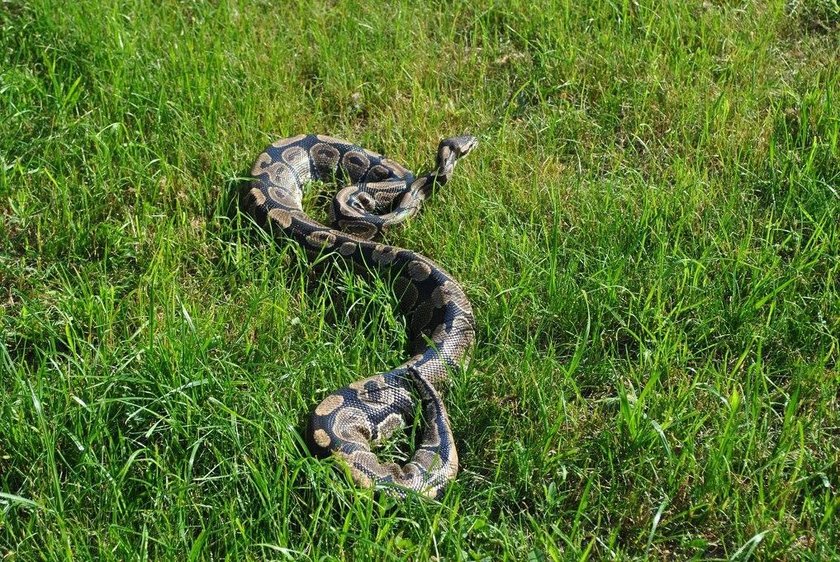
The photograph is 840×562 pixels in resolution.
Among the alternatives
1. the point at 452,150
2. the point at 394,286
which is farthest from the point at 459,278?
the point at 452,150

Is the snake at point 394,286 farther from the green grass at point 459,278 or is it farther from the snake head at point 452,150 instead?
the green grass at point 459,278

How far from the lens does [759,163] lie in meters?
7.26

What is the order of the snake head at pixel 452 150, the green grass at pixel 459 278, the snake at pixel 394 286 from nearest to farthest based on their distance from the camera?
the green grass at pixel 459 278 → the snake at pixel 394 286 → the snake head at pixel 452 150

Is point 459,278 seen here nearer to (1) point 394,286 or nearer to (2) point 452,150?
(1) point 394,286

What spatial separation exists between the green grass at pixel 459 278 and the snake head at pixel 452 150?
11cm

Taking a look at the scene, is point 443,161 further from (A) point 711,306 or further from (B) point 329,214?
(A) point 711,306

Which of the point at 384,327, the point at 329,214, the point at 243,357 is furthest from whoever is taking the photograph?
the point at 329,214

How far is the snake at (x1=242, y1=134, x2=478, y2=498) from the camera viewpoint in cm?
528

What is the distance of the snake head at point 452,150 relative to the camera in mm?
7492

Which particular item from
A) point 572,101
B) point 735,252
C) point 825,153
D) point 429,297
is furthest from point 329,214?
point 825,153

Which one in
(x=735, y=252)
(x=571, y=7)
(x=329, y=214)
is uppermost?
(x=571, y=7)

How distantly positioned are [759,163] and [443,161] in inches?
93.5

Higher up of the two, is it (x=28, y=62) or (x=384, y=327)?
(x=28, y=62)

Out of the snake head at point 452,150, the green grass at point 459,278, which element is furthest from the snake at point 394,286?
the green grass at point 459,278
